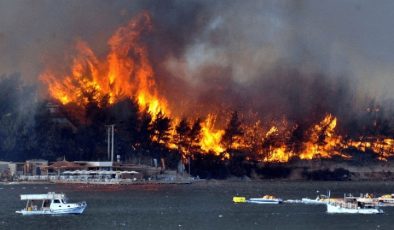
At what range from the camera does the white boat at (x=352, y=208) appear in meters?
134

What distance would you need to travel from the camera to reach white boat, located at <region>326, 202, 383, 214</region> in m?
134

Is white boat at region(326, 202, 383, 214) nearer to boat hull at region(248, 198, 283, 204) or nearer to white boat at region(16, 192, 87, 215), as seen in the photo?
boat hull at region(248, 198, 283, 204)

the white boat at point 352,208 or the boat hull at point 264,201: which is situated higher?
the boat hull at point 264,201

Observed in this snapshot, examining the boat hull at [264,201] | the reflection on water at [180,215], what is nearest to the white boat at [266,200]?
the boat hull at [264,201]

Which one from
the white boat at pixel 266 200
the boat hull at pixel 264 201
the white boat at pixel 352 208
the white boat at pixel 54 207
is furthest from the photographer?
the white boat at pixel 266 200

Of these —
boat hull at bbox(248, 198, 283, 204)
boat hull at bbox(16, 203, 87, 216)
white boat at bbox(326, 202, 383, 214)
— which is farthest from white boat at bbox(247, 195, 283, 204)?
boat hull at bbox(16, 203, 87, 216)

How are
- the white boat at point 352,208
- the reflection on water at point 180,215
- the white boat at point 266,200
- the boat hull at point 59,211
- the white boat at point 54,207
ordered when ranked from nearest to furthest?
1. the reflection on water at point 180,215
2. the white boat at point 54,207
3. the boat hull at point 59,211
4. the white boat at point 352,208
5. the white boat at point 266,200

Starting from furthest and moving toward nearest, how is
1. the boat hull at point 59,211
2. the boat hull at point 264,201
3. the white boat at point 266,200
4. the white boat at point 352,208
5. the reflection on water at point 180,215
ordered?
1. the white boat at point 266,200
2. the boat hull at point 264,201
3. the white boat at point 352,208
4. the boat hull at point 59,211
5. the reflection on water at point 180,215

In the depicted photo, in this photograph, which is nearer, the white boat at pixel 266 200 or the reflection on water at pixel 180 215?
the reflection on water at pixel 180 215

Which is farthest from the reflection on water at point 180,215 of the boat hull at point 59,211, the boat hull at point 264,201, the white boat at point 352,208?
the boat hull at point 264,201

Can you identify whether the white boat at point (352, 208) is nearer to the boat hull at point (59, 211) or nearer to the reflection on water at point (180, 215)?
the reflection on water at point (180, 215)

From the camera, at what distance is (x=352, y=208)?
443 feet

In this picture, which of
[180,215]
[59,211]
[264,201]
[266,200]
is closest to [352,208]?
[180,215]

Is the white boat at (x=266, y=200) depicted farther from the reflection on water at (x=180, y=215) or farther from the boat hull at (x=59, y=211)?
the boat hull at (x=59, y=211)
